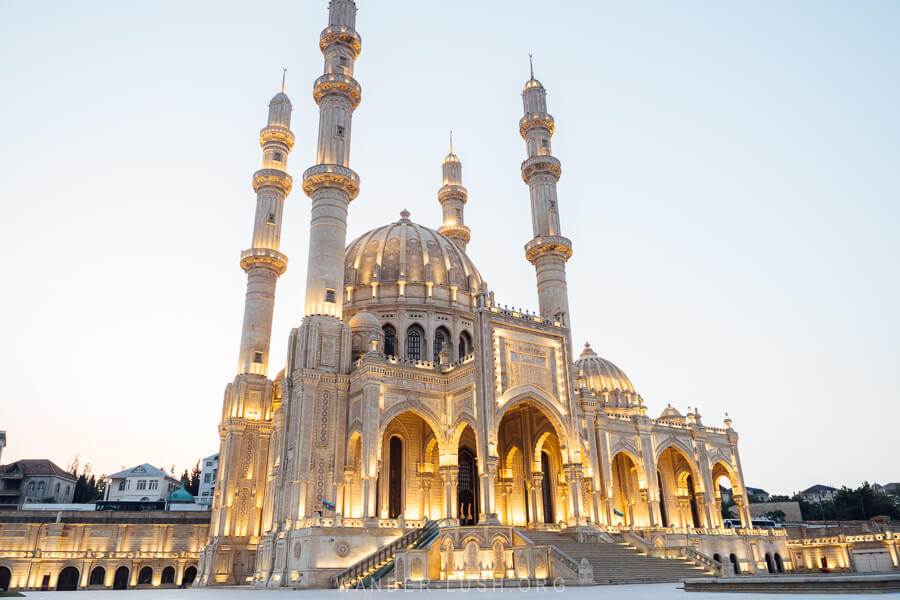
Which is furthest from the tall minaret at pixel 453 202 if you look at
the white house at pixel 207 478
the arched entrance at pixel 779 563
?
the white house at pixel 207 478

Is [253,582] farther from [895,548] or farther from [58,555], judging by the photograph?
[895,548]

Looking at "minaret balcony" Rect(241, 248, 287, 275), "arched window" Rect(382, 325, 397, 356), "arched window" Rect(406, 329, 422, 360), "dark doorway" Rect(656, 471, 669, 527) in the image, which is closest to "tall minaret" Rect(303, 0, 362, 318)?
"arched window" Rect(382, 325, 397, 356)

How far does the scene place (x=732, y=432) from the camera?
147 feet

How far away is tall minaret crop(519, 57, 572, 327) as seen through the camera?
4097 cm

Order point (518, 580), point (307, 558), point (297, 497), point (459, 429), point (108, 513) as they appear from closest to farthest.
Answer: point (518, 580), point (307, 558), point (297, 497), point (459, 429), point (108, 513)

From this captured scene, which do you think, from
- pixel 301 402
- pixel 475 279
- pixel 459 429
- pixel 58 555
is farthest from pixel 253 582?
pixel 475 279

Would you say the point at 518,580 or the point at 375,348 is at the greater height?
the point at 375,348

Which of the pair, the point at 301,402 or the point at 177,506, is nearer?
the point at 301,402

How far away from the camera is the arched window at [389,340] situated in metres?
39.4

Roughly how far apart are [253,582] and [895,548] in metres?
34.5

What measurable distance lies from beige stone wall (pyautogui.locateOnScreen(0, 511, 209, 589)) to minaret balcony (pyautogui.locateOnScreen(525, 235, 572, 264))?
1156 inches

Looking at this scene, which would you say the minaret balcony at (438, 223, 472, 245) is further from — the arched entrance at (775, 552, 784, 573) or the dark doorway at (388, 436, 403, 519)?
the arched entrance at (775, 552, 784, 573)

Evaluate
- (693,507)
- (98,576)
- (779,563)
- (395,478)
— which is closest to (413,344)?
(395,478)

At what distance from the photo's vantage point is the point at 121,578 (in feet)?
140
